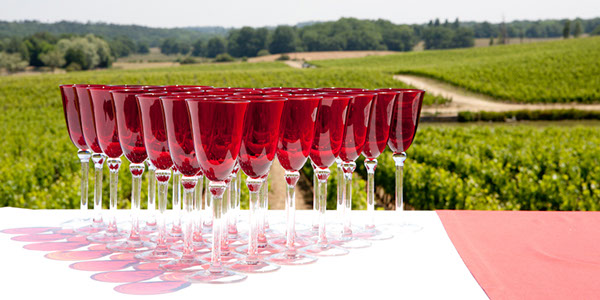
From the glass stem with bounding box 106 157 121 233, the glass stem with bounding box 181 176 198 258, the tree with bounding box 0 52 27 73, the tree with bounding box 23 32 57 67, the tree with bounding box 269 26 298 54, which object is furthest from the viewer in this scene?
the tree with bounding box 269 26 298 54

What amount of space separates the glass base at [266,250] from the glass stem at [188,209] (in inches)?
6.9

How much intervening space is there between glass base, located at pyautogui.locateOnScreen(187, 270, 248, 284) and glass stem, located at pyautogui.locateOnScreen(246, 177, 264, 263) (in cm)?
9

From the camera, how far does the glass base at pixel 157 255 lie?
1554 mm

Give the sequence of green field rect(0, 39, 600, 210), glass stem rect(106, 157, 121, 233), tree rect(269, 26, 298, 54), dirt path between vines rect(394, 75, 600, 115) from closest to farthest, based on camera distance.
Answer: glass stem rect(106, 157, 121, 233) < green field rect(0, 39, 600, 210) < dirt path between vines rect(394, 75, 600, 115) < tree rect(269, 26, 298, 54)

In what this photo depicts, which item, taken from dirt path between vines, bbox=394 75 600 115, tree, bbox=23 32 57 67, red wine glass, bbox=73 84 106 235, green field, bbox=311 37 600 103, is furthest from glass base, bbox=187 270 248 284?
tree, bbox=23 32 57 67

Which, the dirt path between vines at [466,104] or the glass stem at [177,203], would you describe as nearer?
the glass stem at [177,203]

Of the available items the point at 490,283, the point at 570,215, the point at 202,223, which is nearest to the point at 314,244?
the point at 202,223

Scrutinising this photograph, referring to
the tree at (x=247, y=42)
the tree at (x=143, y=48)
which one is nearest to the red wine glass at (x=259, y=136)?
the tree at (x=247, y=42)

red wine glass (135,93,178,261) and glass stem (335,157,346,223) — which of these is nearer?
red wine glass (135,93,178,261)

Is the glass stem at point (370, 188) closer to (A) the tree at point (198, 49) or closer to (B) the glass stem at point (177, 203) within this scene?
(B) the glass stem at point (177, 203)

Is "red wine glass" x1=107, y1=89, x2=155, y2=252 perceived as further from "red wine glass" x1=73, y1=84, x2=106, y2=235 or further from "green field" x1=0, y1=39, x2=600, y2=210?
"green field" x1=0, y1=39, x2=600, y2=210

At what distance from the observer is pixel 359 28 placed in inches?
4978

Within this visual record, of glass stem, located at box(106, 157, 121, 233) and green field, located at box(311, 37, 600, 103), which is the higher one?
green field, located at box(311, 37, 600, 103)

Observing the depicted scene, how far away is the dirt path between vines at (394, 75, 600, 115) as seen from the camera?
35.8 m
